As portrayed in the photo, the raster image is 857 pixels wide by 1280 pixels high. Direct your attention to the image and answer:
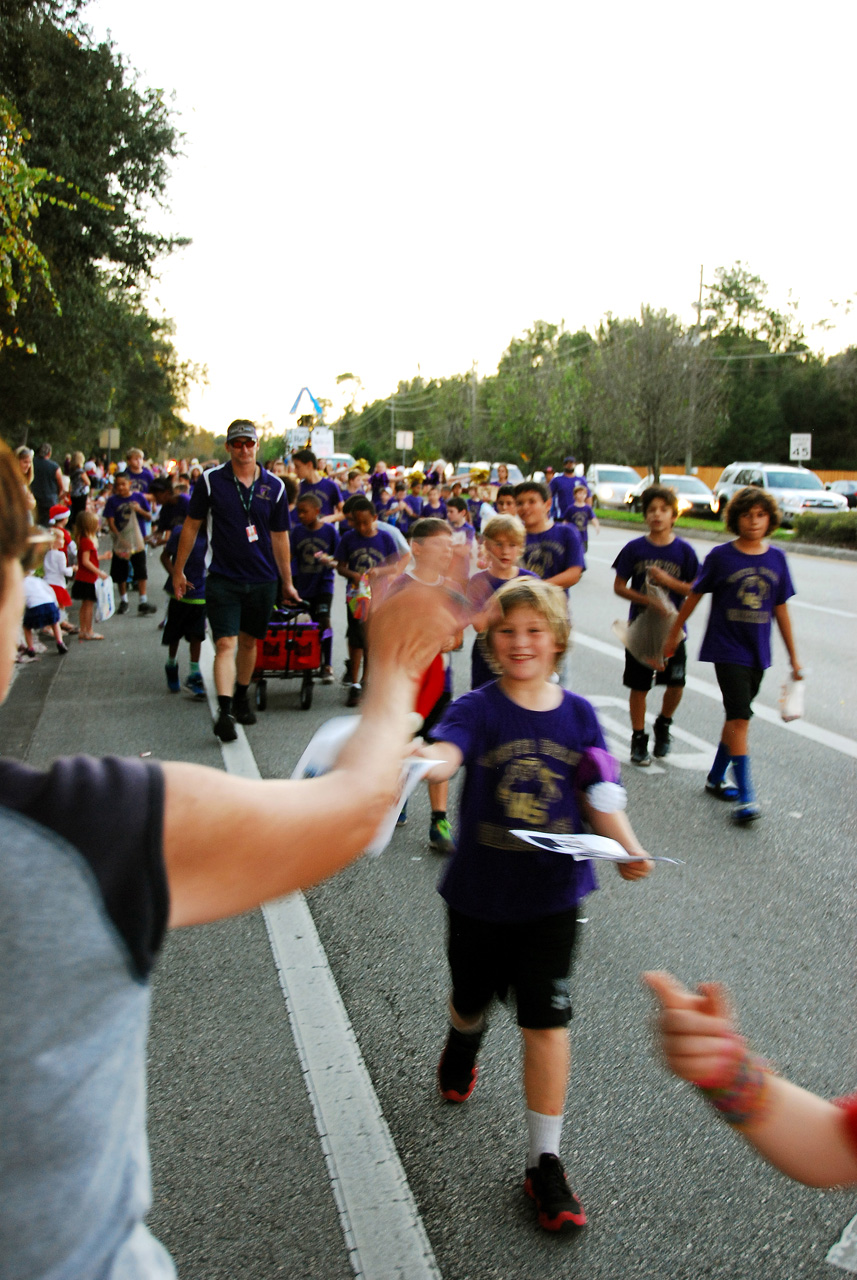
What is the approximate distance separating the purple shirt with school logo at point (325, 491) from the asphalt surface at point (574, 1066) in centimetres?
580

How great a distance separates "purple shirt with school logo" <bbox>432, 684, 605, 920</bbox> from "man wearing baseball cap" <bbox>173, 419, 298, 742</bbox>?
4.41 meters

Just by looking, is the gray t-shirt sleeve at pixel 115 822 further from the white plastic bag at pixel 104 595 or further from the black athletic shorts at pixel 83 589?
the black athletic shorts at pixel 83 589

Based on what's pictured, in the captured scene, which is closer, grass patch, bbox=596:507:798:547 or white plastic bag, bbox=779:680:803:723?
white plastic bag, bbox=779:680:803:723

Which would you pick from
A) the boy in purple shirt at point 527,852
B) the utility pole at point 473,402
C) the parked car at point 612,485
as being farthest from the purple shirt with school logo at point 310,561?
the utility pole at point 473,402

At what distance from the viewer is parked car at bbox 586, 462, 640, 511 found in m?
37.8

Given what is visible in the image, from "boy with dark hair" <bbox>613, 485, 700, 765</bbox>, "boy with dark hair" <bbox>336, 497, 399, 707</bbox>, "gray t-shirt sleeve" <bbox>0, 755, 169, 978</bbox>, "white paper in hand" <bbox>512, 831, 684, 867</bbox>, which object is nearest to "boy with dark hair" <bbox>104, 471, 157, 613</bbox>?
"boy with dark hair" <bbox>336, 497, 399, 707</bbox>

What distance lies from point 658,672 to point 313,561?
3.54 meters

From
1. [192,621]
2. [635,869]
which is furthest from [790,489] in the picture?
[635,869]

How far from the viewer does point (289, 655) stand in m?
8.53

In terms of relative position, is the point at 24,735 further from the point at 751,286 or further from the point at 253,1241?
the point at 751,286

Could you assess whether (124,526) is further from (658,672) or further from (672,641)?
(672,641)

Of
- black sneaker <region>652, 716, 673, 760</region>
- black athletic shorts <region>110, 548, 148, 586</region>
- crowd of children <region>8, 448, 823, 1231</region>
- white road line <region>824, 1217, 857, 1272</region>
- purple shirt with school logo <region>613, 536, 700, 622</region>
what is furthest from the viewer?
black athletic shorts <region>110, 548, 148, 586</region>

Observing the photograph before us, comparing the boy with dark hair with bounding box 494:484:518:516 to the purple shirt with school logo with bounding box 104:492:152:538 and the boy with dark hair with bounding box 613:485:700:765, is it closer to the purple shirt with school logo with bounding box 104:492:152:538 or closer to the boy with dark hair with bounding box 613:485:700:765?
the boy with dark hair with bounding box 613:485:700:765

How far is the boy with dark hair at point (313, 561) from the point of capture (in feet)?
30.2
